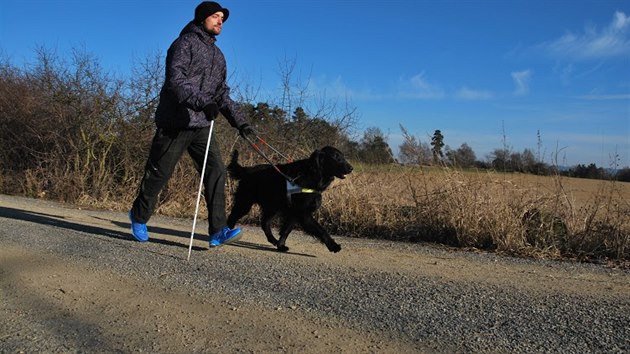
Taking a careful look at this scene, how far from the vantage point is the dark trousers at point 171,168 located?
5.75 m

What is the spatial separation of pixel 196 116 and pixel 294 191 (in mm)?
1357

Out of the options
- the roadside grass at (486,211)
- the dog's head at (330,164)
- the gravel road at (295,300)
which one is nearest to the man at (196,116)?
the gravel road at (295,300)

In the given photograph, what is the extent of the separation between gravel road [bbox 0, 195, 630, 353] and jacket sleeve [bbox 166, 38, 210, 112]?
1600mm

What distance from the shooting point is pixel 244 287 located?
4250mm

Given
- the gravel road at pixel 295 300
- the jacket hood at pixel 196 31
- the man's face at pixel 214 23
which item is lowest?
the gravel road at pixel 295 300

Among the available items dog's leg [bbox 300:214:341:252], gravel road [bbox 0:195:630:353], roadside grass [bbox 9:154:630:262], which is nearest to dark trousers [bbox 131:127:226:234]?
gravel road [bbox 0:195:630:353]

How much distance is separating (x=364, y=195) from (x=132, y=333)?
17.8 feet

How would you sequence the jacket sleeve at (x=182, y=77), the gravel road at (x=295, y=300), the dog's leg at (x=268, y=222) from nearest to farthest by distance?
the gravel road at (x=295, y=300) → the jacket sleeve at (x=182, y=77) → the dog's leg at (x=268, y=222)

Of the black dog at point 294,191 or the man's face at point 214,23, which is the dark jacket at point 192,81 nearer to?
the man's face at point 214,23

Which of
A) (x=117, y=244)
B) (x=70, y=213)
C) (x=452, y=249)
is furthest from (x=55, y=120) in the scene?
(x=452, y=249)

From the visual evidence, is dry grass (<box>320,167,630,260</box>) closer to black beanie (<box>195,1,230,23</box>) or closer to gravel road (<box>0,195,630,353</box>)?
gravel road (<box>0,195,630,353</box>)

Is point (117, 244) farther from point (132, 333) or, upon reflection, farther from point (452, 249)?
point (452, 249)

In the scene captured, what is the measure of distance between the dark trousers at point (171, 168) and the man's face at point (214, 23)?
1.09 metres

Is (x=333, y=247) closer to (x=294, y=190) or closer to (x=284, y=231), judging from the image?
(x=284, y=231)
